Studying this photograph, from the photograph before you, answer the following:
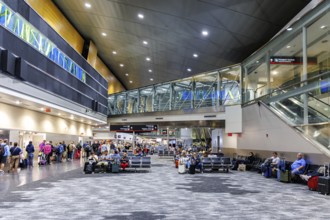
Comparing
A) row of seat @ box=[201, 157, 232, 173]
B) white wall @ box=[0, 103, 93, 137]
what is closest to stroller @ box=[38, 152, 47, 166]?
white wall @ box=[0, 103, 93, 137]

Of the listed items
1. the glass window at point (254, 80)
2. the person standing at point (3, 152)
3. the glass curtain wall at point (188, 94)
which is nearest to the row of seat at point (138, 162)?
the person standing at point (3, 152)

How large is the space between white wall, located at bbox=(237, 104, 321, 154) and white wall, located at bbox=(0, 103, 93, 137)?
12.6 m

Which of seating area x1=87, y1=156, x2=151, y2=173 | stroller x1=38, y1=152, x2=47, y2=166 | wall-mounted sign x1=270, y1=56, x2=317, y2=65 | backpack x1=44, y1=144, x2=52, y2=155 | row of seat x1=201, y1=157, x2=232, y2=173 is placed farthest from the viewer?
backpack x1=44, y1=144, x2=52, y2=155

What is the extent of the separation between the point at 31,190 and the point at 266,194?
699 cm

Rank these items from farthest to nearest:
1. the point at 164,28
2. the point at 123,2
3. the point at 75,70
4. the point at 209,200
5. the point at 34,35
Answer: the point at 75,70 < the point at 164,28 < the point at 123,2 < the point at 34,35 < the point at 209,200

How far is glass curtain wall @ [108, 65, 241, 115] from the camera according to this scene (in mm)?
22969

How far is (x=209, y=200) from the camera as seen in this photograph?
27.4 ft

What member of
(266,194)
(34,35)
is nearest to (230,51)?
(34,35)

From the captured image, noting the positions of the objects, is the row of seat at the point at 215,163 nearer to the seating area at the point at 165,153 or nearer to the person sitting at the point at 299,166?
the person sitting at the point at 299,166

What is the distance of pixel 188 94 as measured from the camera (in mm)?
25953

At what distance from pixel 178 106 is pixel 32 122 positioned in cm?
1188

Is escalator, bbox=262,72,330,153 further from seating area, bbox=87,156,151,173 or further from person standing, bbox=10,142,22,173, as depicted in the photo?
person standing, bbox=10,142,22,173

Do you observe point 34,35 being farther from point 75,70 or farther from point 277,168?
point 277,168

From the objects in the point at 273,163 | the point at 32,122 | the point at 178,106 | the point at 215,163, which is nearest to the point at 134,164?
the point at 215,163
